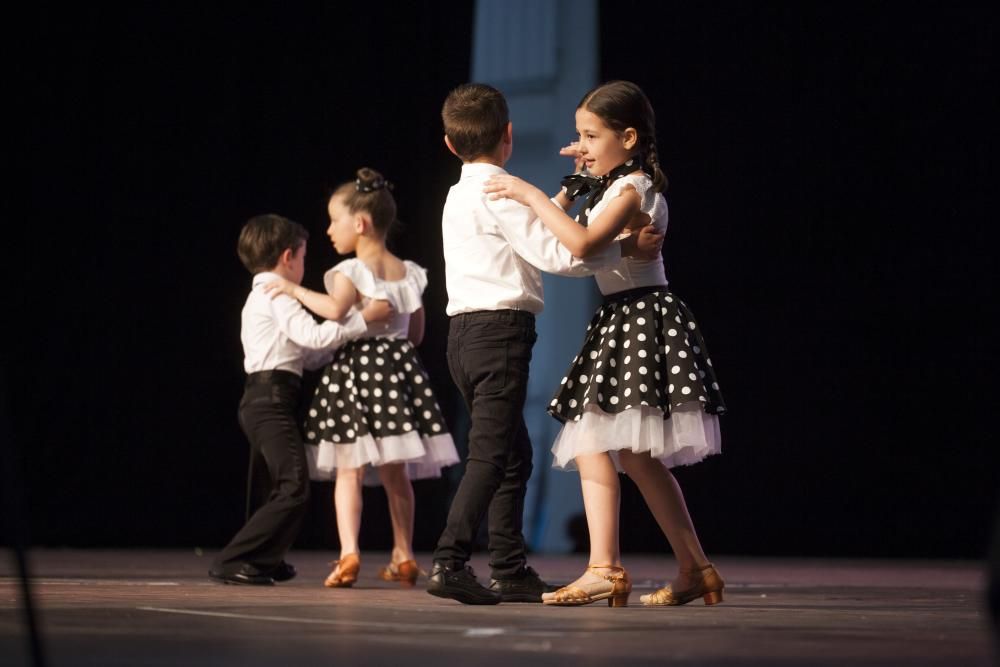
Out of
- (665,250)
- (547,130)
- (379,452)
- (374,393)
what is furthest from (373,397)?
(547,130)

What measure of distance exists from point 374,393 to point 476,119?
3.97 ft

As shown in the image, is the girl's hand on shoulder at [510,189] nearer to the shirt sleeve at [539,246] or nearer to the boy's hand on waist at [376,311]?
the shirt sleeve at [539,246]

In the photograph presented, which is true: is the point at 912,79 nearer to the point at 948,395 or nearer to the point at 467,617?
the point at 948,395

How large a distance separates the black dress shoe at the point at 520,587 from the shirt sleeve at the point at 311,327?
1149 millimetres

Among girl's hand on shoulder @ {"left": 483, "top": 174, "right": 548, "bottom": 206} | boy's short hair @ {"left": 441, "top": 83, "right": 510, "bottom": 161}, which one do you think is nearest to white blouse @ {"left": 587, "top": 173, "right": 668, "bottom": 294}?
girl's hand on shoulder @ {"left": 483, "top": 174, "right": 548, "bottom": 206}

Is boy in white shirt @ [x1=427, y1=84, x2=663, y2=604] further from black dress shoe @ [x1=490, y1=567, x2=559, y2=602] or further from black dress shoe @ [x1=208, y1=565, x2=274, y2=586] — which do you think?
black dress shoe @ [x1=208, y1=565, x2=274, y2=586]

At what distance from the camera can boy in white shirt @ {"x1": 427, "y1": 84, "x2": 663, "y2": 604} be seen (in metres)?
2.84

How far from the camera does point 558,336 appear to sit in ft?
20.4

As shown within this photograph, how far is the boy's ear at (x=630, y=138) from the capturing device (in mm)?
3145

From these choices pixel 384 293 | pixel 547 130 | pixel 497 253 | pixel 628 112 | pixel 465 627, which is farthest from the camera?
pixel 547 130

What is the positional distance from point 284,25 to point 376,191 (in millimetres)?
2517

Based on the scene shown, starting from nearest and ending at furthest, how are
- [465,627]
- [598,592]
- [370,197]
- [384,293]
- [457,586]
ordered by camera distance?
[465,627] < [457,586] < [598,592] < [384,293] < [370,197]

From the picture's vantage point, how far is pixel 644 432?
2.94 meters

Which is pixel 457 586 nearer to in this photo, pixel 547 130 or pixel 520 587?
pixel 520 587
